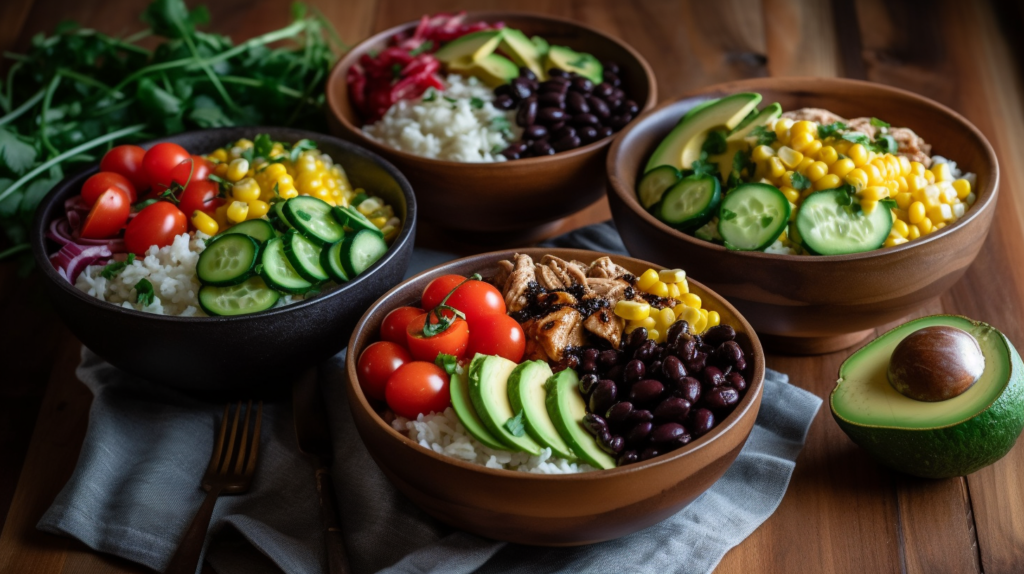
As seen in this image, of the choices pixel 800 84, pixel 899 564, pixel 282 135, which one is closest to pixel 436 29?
pixel 282 135

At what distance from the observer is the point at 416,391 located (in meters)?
2.58

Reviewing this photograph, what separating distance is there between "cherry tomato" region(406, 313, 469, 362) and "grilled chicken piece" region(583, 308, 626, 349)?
38cm

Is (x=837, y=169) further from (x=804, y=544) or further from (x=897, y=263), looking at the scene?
(x=804, y=544)

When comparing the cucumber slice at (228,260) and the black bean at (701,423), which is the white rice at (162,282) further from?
the black bean at (701,423)

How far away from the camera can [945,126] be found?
3.65 meters

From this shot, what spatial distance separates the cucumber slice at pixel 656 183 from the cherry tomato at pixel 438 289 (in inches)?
37.1

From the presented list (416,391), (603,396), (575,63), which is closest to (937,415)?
(603,396)

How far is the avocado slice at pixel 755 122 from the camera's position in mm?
3561

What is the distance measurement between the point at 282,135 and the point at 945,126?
2731 millimetres

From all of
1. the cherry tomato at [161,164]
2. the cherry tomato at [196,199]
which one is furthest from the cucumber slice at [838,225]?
the cherry tomato at [161,164]

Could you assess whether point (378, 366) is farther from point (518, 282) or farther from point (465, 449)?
point (518, 282)

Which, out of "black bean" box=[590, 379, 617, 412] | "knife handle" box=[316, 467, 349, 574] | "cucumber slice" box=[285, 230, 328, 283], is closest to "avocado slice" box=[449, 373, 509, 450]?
"black bean" box=[590, 379, 617, 412]

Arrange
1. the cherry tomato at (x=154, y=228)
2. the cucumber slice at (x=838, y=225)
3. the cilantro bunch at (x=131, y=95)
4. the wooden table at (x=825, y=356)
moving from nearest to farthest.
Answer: the wooden table at (x=825, y=356) < the cucumber slice at (x=838, y=225) < the cherry tomato at (x=154, y=228) < the cilantro bunch at (x=131, y=95)

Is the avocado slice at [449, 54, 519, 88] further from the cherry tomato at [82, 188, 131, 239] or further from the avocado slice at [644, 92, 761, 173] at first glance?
the cherry tomato at [82, 188, 131, 239]
